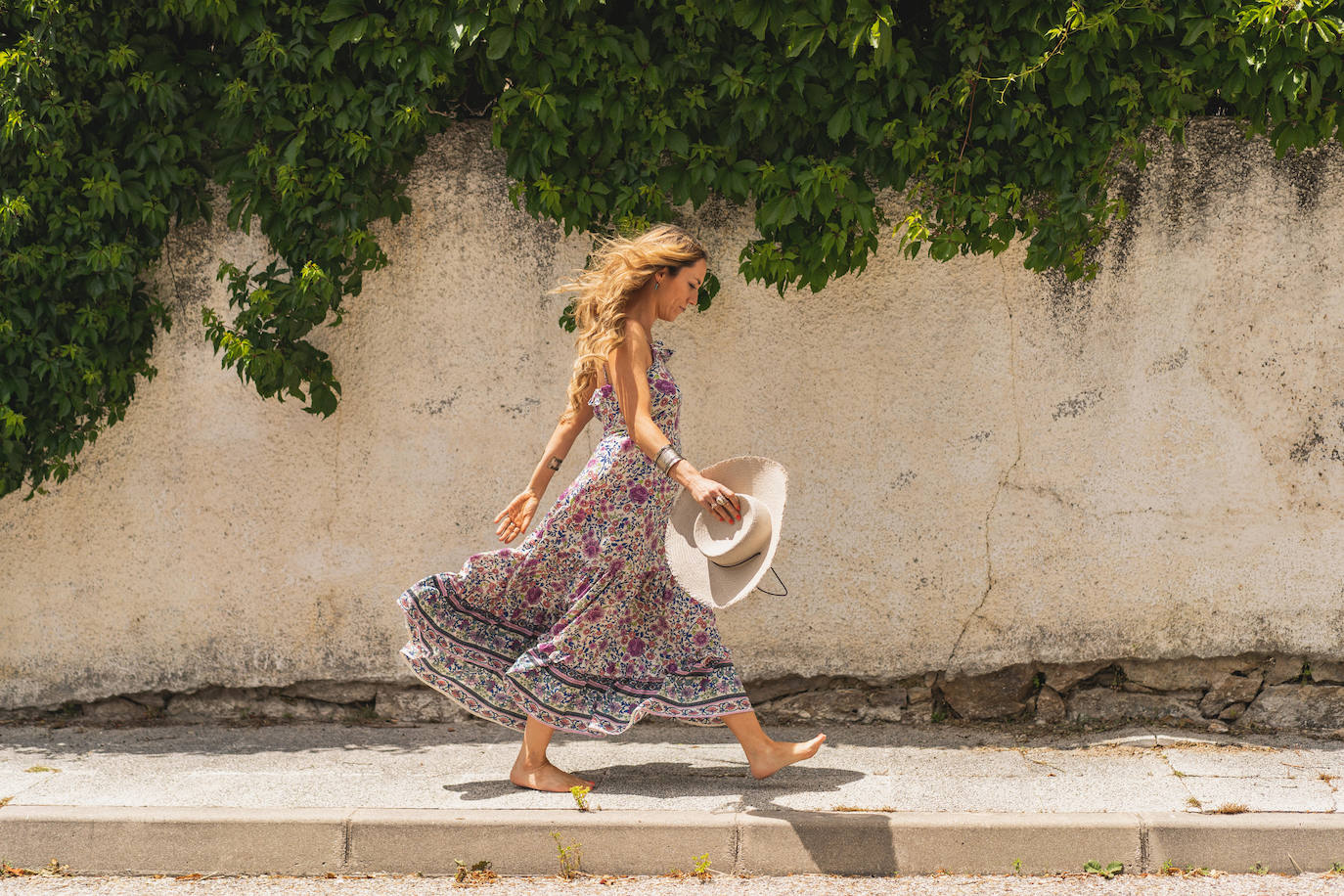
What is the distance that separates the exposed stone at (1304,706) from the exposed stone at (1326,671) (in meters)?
0.02

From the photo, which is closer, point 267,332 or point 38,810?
point 38,810

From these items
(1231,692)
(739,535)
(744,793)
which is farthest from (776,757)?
(1231,692)

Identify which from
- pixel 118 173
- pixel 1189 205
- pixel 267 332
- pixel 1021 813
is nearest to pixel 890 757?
pixel 1021 813

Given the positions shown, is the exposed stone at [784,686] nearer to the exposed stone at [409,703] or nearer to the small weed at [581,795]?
the small weed at [581,795]

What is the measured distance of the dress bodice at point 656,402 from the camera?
155 inches

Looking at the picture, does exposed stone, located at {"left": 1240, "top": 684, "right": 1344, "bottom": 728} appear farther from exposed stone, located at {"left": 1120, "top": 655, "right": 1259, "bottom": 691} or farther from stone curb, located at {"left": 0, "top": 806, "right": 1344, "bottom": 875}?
stone curb, located at {"left": 0, "top": 806, "right": 1344, "bottom": 875}

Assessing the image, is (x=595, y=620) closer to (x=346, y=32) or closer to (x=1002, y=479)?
(x=1002, y=479)

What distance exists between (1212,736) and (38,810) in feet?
13.0

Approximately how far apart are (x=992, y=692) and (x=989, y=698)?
29mm

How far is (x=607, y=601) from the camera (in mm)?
3979

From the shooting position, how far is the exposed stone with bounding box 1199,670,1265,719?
4.68 m

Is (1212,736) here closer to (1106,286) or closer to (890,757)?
(890,757)

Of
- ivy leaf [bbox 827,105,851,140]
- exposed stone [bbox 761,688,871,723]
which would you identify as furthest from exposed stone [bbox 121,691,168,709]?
ivy leaf [bbox 827,105,851,140]

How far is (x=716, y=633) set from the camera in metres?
4.05
